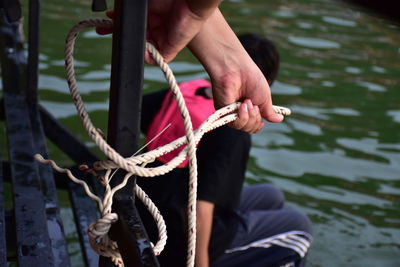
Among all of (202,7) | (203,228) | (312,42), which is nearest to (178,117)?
(203,228)

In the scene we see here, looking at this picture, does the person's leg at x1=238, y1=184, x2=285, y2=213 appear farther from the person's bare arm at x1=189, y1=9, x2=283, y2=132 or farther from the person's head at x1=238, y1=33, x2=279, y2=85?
the person's bare arm at x1=189, y1=9, x2=283, y2=132

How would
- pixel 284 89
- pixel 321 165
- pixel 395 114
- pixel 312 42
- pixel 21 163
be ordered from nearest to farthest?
pixel 21 163 → pixel 321 165 → pixel 395 114 → pixel 284 89 → pixel 312 42

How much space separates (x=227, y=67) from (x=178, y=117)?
2.65 ft

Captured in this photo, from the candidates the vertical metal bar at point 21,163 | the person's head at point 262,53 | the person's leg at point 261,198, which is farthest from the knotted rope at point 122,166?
the person's leg at point 261,198

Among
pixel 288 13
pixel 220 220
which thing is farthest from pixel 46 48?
pixel 220 220

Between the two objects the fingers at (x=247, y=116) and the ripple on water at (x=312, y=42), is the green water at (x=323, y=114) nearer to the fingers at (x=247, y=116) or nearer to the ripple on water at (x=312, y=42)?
the ripple on water at (x=312, y=42)

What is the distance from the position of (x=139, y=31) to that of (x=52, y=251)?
0.97 metres

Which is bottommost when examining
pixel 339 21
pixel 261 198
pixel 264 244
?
pixel 339 21

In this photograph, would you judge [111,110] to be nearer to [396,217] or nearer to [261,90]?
[261,90]

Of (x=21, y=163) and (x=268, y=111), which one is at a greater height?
(x=268, y=111)

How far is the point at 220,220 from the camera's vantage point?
2.17 m

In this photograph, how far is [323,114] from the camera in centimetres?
469

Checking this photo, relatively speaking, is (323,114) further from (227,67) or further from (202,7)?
(202,7)

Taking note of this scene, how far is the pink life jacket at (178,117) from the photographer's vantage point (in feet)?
6.56
